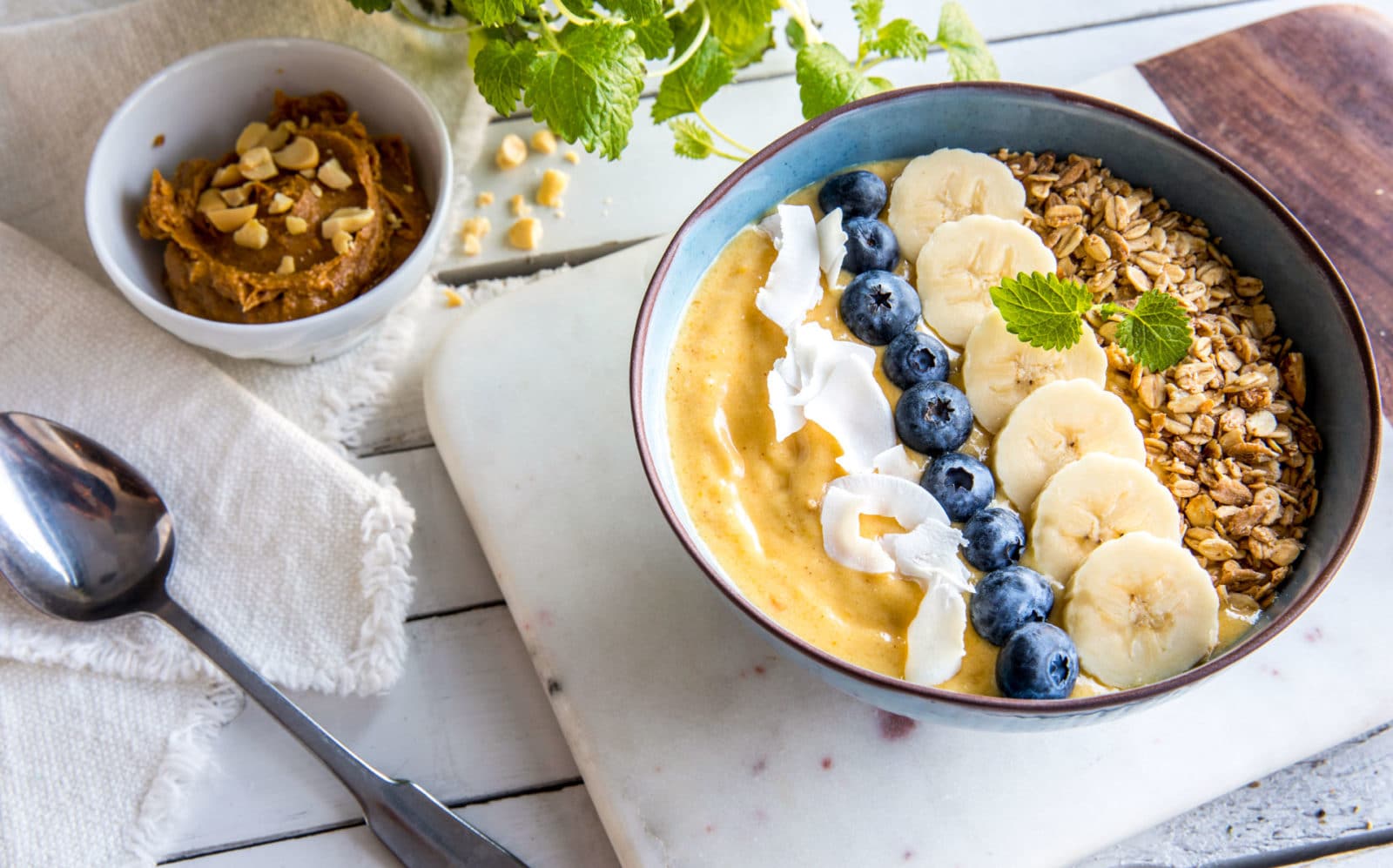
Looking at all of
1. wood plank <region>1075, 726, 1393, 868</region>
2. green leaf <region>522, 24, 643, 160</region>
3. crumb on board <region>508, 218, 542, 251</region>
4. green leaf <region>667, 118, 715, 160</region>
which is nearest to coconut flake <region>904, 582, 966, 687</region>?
wood plank <region>1075, 726, 1393, 868</region>

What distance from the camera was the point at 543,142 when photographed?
2.09 m

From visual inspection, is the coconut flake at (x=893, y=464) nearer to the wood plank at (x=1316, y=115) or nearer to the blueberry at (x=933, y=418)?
the blueberry at (x=933, y=418)

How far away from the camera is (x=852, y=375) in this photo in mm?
1494

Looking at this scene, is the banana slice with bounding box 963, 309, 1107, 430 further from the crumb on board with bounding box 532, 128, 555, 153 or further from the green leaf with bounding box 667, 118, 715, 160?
the crumb on board with bounding box 532, 128, 555, 153

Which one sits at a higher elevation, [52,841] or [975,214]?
[975,214]

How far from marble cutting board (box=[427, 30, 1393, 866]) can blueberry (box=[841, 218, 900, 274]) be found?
0.46 meters

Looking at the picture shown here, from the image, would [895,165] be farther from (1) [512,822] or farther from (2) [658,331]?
(1) [512,822]

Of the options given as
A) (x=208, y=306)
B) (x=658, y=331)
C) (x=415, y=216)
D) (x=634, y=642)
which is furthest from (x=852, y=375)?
(x=208, y=306)

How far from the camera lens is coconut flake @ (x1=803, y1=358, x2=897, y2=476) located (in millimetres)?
1472

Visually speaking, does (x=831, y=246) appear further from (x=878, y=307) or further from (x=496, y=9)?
(x=496, y=9)

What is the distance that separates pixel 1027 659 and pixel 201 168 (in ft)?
4.93

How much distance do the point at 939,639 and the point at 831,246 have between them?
541 millimetres

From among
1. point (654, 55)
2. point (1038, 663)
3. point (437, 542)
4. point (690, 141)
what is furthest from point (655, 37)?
point (1038, 663)

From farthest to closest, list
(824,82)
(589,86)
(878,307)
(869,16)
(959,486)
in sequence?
1. (869,16)
2. (824,82)
3. (589,86)
4. (878,307)
5. (959,486)
